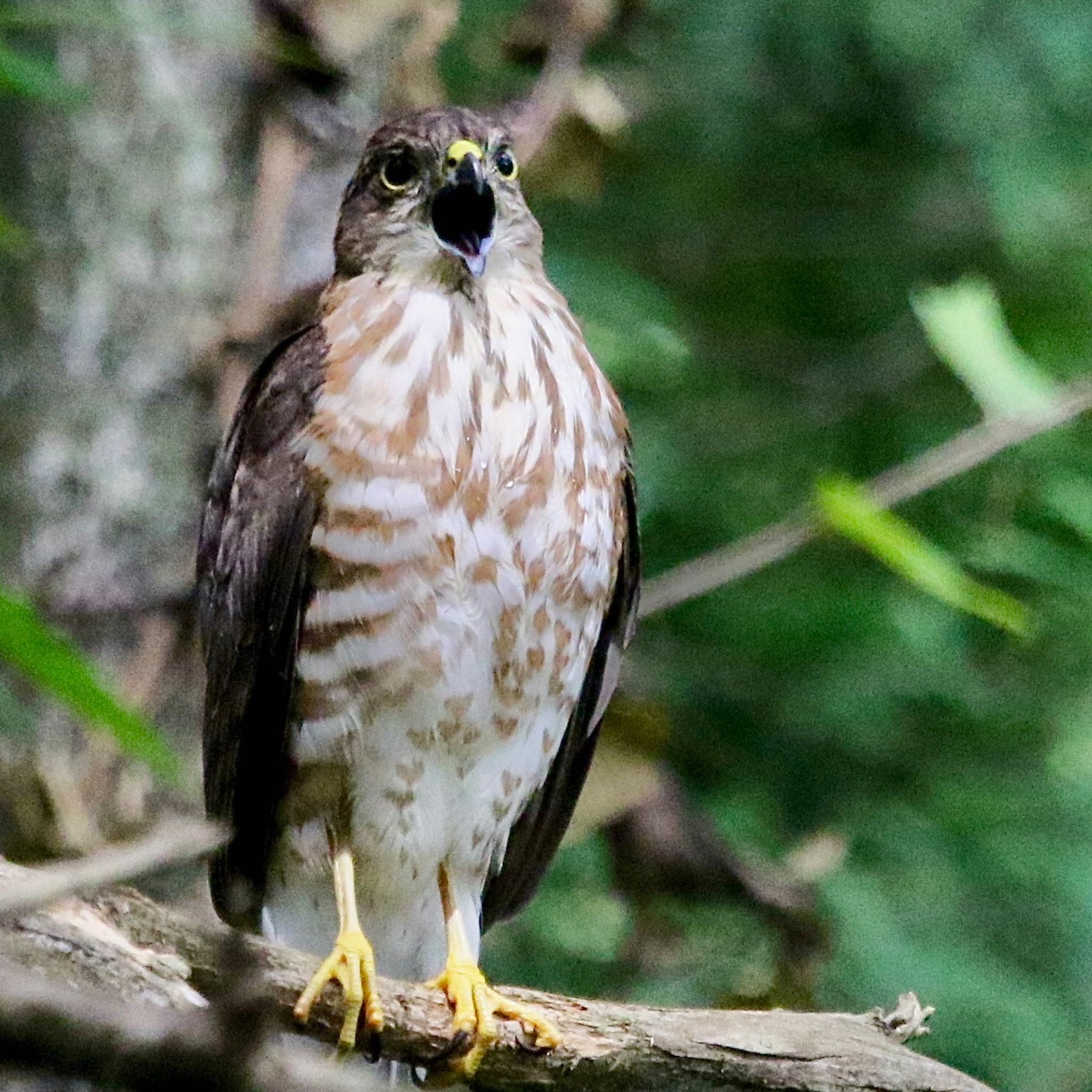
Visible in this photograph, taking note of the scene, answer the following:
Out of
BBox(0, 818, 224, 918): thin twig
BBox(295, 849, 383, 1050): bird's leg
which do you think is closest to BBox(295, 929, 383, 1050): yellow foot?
BBox(295, 849, 383, 1050): bird's leg

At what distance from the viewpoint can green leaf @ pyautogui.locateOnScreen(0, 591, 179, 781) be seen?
70 centimetres

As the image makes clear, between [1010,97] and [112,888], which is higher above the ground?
[1010,97]

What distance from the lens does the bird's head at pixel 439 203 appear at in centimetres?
279

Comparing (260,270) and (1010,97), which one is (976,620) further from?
(260,270)

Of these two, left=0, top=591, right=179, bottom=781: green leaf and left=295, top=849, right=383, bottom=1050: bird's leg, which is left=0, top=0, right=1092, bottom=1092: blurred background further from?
left=0, top=591, right=179, bottom=781: green leaf

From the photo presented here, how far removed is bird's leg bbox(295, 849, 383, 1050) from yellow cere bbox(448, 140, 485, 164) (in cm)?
126

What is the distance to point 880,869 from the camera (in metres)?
3.96

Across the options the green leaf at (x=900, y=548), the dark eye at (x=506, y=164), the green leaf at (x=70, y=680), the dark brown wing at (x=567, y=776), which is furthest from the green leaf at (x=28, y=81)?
the dark brown wing at (x=567, y=776)

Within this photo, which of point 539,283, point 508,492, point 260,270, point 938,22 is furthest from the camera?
point 938,22

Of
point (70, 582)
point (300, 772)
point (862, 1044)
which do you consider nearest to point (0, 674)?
point (70, 582)

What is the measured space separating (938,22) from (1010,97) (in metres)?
0.26

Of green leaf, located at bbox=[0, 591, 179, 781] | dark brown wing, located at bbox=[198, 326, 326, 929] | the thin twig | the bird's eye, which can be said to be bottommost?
the thin twig

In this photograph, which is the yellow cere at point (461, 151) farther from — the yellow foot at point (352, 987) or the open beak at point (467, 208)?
the yellow foot at point (352, 987)

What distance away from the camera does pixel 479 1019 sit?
2479 millimetres
